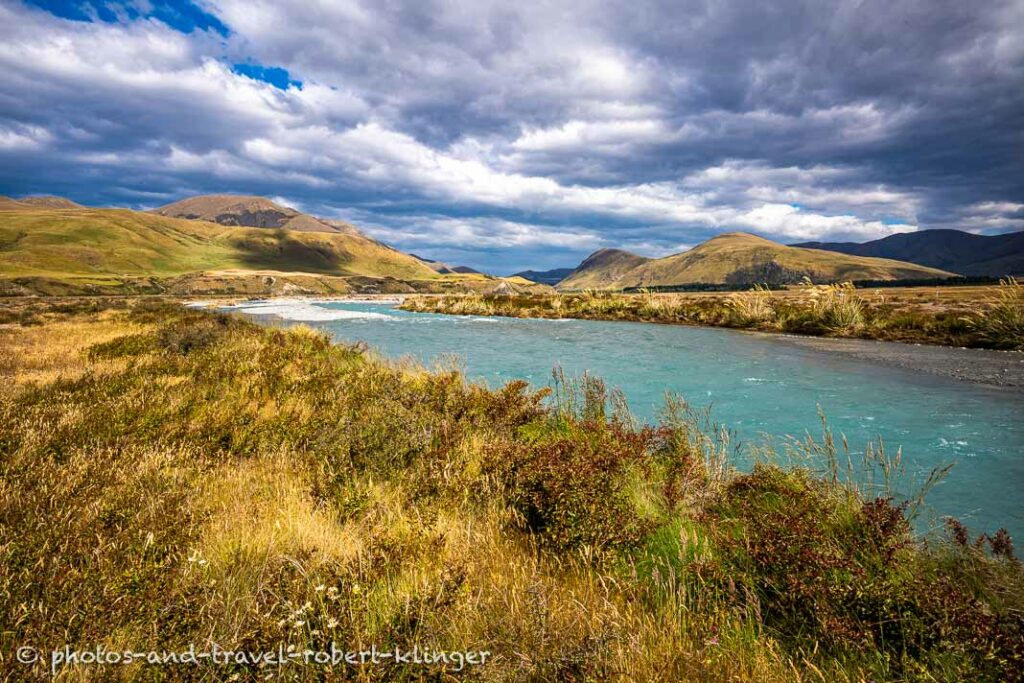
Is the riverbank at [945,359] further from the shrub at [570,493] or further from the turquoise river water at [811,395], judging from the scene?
the shrub at [570,493]

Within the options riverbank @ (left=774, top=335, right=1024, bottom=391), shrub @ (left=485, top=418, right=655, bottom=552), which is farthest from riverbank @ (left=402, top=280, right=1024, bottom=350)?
shrub @ (left=485, top=418, right=655, bottom=552)

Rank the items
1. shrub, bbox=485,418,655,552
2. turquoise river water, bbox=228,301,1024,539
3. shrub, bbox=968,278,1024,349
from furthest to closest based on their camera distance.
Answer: shrub, bbox=968,278,1024,349 → turquoise river water, bbox=228,301,1024,539 → shrub, bbox=485,418,655,552

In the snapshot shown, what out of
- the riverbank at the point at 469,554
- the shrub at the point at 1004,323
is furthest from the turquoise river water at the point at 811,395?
the shrub at the point at 1004,323

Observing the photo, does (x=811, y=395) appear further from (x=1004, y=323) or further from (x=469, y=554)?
(x=1004, y=323)

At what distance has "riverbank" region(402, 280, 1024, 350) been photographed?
1623 cm

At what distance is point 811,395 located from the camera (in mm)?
10031

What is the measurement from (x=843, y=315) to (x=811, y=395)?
14.0 m

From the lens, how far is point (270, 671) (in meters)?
1.99

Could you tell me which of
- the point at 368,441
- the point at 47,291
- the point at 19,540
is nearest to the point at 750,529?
the point at 368,441

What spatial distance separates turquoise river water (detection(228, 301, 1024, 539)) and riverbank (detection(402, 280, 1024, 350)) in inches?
156

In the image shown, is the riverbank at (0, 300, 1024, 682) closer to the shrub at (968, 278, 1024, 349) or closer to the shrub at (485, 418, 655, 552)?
the shrub at (485, 418, 655, 552)

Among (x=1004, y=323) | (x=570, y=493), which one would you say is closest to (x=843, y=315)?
(x=1004, y=323)

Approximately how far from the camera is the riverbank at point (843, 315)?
16.2 m

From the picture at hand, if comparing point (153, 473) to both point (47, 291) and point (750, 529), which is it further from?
point (47, 291)
